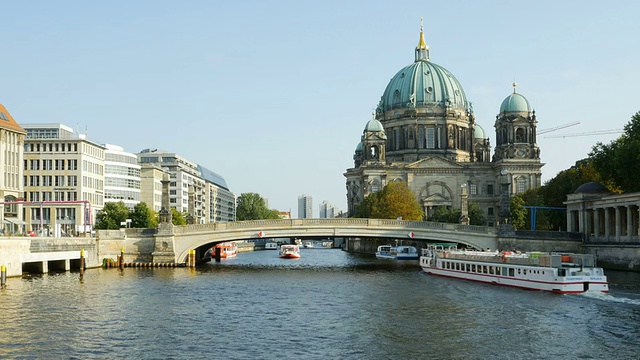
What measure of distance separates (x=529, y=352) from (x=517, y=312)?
544 inches

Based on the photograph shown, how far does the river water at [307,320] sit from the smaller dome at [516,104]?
98.1 m

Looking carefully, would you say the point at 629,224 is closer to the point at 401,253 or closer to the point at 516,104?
the point at 401,253

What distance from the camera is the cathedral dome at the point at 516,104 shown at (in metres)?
166

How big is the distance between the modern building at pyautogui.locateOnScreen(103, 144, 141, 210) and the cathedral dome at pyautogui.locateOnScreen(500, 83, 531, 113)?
75449 mm

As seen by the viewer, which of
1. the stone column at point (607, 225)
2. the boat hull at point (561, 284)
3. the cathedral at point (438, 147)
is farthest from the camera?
the cathedral at point (438, 147)

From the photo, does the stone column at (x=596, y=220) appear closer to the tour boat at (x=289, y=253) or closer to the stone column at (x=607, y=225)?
the stone column at (x=607, y=225)

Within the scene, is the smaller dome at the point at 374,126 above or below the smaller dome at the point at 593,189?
above

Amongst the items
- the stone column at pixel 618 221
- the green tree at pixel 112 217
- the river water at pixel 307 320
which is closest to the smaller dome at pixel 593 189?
the stone column at pixel 618 221

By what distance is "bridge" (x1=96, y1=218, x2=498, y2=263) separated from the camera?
91250 millimetres

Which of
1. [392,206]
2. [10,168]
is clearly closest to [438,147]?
[392,206]

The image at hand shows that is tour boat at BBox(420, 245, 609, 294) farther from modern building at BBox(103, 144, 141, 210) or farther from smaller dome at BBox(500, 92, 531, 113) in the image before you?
smaller dome at BBox(500, 92, 531, 113)

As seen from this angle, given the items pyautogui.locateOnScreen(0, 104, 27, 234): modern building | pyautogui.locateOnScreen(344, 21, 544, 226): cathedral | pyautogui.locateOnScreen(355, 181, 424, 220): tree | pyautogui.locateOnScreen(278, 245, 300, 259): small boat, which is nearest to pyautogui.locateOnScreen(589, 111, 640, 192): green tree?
pyautogui.locateOnScreen(355, 181, 424, 220): tree

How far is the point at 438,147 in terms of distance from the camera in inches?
7190

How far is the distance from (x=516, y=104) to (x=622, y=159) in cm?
7748
